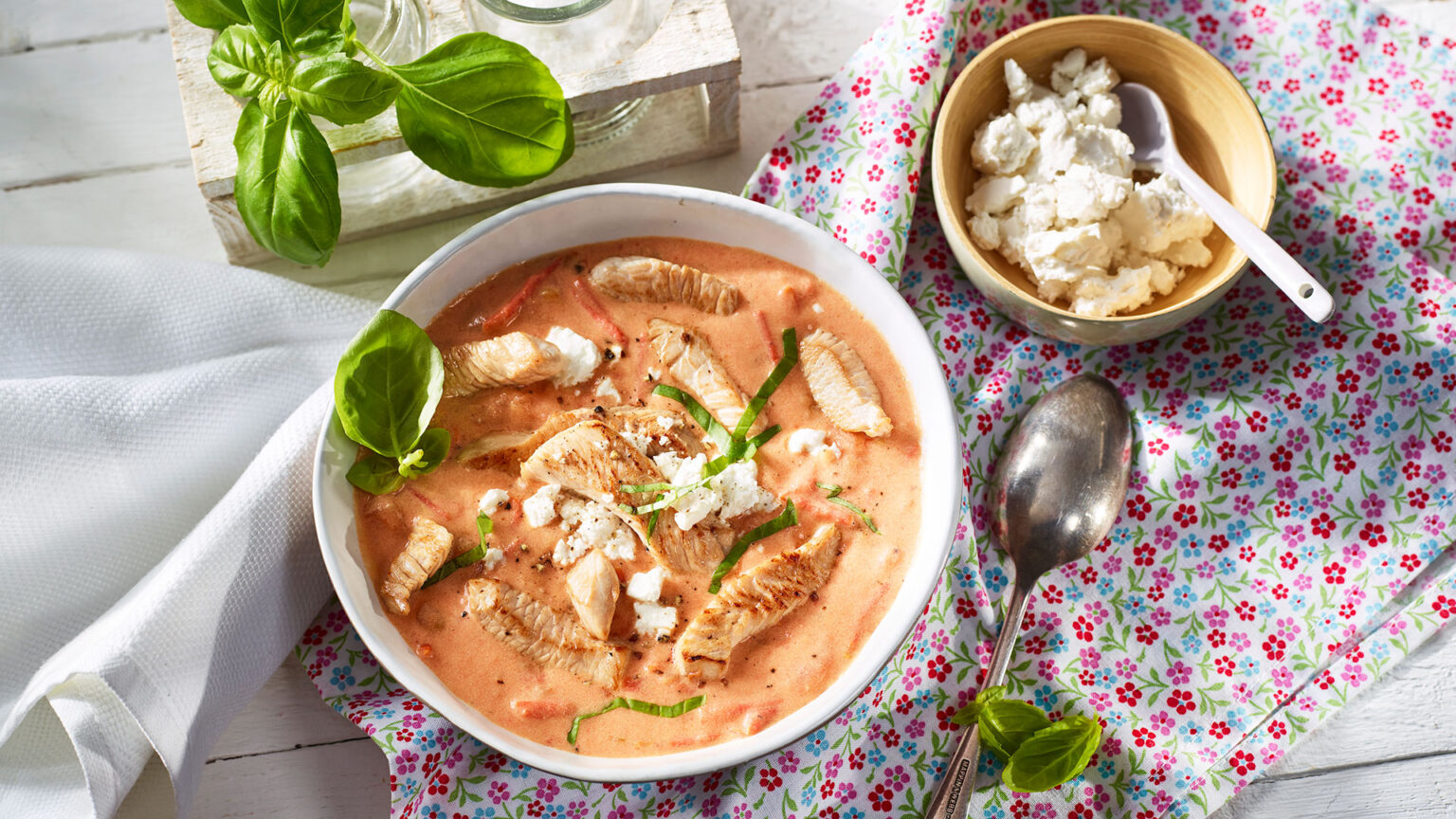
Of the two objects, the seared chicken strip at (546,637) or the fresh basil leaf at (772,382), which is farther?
the fresh basil leaf at (772,382)

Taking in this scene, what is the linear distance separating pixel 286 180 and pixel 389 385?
463mm

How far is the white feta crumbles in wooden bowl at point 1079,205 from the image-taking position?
254cm

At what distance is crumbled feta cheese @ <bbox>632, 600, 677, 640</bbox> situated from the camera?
2.28 m

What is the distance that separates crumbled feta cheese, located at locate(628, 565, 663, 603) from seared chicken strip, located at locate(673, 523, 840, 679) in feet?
0.32

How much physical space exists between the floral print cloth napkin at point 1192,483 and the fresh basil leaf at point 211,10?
1226 mm

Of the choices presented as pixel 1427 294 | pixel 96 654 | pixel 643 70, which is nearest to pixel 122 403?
pixel 96 654

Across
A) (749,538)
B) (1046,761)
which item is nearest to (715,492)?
(749,538)

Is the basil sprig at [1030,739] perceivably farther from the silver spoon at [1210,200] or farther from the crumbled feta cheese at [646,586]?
the silver spoon at [1210,200]

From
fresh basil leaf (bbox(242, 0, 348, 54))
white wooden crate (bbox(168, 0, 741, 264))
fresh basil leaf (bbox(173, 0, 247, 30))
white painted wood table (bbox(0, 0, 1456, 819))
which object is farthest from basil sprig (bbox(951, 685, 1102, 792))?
fresh basil leaf (bbox(173, 0, 247, 30))

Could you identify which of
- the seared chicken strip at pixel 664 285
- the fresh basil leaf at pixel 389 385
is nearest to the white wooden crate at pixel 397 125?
the seared chicken strip at pixel 664 285

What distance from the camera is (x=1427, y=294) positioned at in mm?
2713

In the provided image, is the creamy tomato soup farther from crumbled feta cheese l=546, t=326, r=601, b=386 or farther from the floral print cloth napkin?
the floral print cloth napkin

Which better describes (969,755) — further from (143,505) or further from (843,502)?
(143,505)

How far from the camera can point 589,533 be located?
7.52 ft
